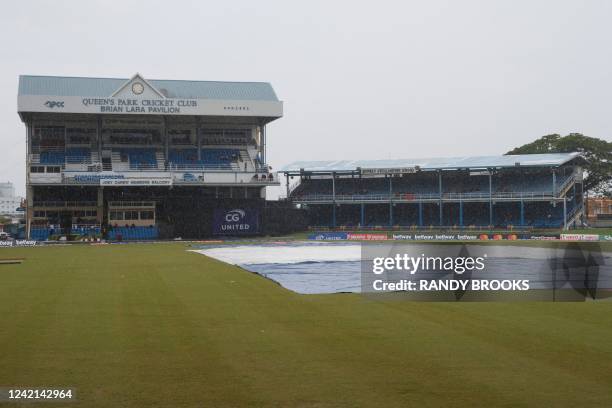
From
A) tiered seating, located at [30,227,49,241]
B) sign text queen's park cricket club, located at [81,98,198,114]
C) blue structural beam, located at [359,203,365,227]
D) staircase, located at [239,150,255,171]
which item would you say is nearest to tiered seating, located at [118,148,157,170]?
sign text queen's park cricket club, located at [81,98,198,114]

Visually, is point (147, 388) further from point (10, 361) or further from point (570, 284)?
point (570, 284)

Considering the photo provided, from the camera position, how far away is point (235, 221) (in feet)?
237

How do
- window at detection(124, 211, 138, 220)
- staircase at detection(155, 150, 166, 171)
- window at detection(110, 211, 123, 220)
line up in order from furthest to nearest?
staircase at detection(155, 150, 166, 171)
window at detection(124, 211, 138, 220)
window at detection(110, 211, 123, 220)

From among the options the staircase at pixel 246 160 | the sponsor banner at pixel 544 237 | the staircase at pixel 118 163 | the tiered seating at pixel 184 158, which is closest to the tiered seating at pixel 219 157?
the staircase at pixel 246 160

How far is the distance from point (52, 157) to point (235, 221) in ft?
68.1

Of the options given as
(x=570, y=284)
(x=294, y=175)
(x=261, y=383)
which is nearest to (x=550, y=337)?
(x=261, y=383)

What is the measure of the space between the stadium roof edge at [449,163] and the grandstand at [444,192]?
0.11 metres

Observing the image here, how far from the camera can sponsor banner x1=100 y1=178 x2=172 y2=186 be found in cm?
6881

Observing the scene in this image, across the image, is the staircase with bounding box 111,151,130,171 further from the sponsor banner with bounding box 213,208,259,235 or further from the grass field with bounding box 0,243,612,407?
the grass field with bounding box 0,243,612,407

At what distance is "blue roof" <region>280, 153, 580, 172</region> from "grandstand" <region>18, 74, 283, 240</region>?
432 inches

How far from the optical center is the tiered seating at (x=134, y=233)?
6950cm

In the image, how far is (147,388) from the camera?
964cm

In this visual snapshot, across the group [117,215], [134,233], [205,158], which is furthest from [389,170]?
[117,215]

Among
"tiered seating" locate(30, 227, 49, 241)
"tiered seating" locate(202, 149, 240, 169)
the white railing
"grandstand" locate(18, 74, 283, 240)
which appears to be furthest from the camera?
the white railing
